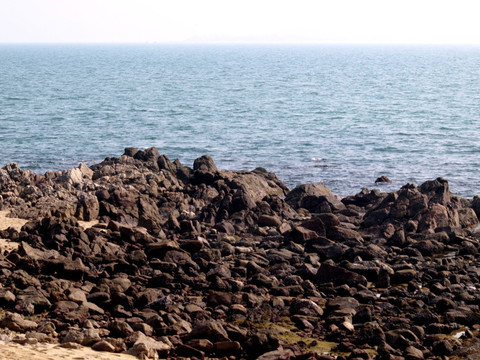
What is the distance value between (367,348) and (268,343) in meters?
2.65

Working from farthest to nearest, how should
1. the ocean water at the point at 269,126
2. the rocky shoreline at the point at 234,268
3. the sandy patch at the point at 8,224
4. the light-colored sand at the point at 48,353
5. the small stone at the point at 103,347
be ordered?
the ocean water at the point at 269,126 → the sandy patch at the point at 8,224 → the rocky shoreline at the point at 234,268 → the small stone at the point at 103,347 → the light-colored sand at the point at 48,353

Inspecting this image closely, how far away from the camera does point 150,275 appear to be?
76.8ft

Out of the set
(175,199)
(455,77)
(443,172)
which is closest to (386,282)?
(175,199)

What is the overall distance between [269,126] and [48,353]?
50.9 meters

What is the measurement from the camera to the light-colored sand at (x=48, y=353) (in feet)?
50.7

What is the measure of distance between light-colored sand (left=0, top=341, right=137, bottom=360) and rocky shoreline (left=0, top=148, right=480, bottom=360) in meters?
0.44

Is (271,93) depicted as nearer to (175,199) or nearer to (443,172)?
(443,172)

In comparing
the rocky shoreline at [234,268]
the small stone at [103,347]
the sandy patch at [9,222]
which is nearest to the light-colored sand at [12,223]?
the sandy patch at [9,222]

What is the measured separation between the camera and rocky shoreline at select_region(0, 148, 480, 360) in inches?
714

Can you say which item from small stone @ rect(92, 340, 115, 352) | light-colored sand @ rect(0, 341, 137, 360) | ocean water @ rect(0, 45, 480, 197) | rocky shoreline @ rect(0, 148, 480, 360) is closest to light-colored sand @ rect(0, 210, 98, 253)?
rocky shoreline @ rect(0, 148, 480, 360)

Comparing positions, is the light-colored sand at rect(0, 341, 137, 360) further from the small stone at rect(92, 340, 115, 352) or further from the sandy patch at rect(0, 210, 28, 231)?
the sandy patch at rect(0, 210, 28, 231)

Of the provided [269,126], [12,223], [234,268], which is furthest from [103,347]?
[269,126]

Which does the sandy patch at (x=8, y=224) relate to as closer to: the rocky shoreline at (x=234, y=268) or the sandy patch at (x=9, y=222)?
the sandy patch at (x=9, y=222)

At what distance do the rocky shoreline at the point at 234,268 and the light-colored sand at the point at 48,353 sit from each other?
1.44 ft
